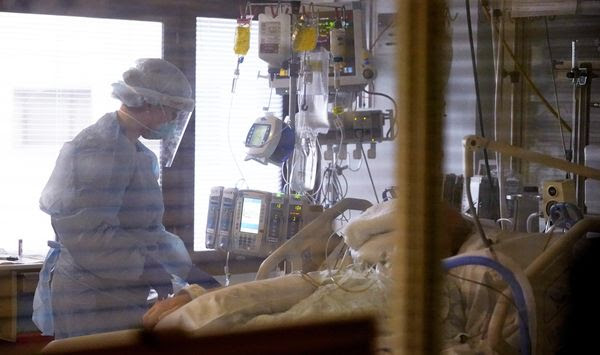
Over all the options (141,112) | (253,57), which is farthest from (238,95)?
(141,112)

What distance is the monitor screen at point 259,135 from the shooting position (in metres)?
2.91

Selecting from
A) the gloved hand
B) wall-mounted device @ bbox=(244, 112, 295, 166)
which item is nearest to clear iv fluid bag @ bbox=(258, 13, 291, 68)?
wall-mounted device @ bbox=(244, 112, 295, 166)

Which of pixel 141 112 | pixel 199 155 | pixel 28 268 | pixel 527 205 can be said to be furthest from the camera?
pixel 199 155

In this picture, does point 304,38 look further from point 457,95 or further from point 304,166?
point 457,95

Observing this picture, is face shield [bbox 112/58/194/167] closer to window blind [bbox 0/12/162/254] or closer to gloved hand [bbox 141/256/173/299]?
gloved hand [bbox 141/256/173/299]

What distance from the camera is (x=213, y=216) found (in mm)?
2865

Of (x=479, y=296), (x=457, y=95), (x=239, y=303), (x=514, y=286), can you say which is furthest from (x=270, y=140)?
(x=514, y=286)

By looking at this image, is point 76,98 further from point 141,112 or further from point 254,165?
point 141,112

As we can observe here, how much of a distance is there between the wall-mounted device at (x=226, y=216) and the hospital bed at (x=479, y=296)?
0.82m

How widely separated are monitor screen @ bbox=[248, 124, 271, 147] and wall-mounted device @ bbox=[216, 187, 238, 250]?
207 millimetres

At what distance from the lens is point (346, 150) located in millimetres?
3285

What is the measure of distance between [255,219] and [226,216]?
0.42 feet

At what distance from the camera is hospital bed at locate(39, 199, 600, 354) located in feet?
5.02

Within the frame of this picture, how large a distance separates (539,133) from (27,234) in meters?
2.19
